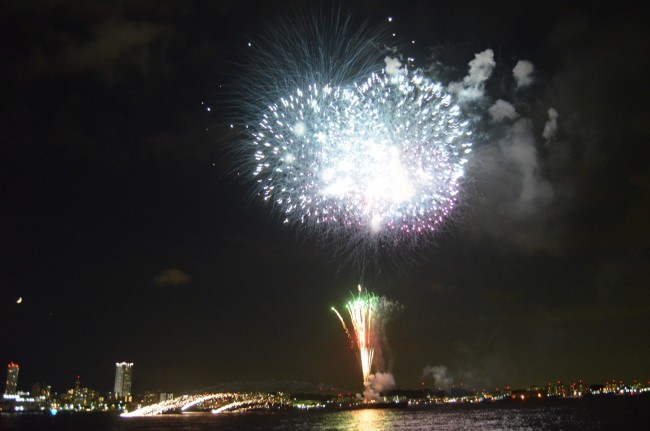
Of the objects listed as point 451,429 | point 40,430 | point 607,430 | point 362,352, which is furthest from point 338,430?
point 40,430

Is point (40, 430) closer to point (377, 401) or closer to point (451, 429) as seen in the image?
point (451, 429)

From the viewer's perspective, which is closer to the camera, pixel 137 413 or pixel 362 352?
pixel 362 352

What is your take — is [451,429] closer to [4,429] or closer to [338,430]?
[338,430]

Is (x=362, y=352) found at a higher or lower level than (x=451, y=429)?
higher

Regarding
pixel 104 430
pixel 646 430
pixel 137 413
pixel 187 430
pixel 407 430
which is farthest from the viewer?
pixel 137 413

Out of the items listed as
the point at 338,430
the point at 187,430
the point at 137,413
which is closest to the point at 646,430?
the point at 338,430

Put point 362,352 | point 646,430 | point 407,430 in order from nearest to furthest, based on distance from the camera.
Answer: point 362,352 < point 646,430 < point 407,430

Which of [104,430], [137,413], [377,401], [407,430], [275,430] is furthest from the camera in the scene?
[377,401]

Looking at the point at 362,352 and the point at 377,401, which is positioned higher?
the point at 362,352

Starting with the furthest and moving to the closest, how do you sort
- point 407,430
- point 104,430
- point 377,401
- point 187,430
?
1. point 377,401
2. point 104,430
3. point 187,430
4. point 407,430
